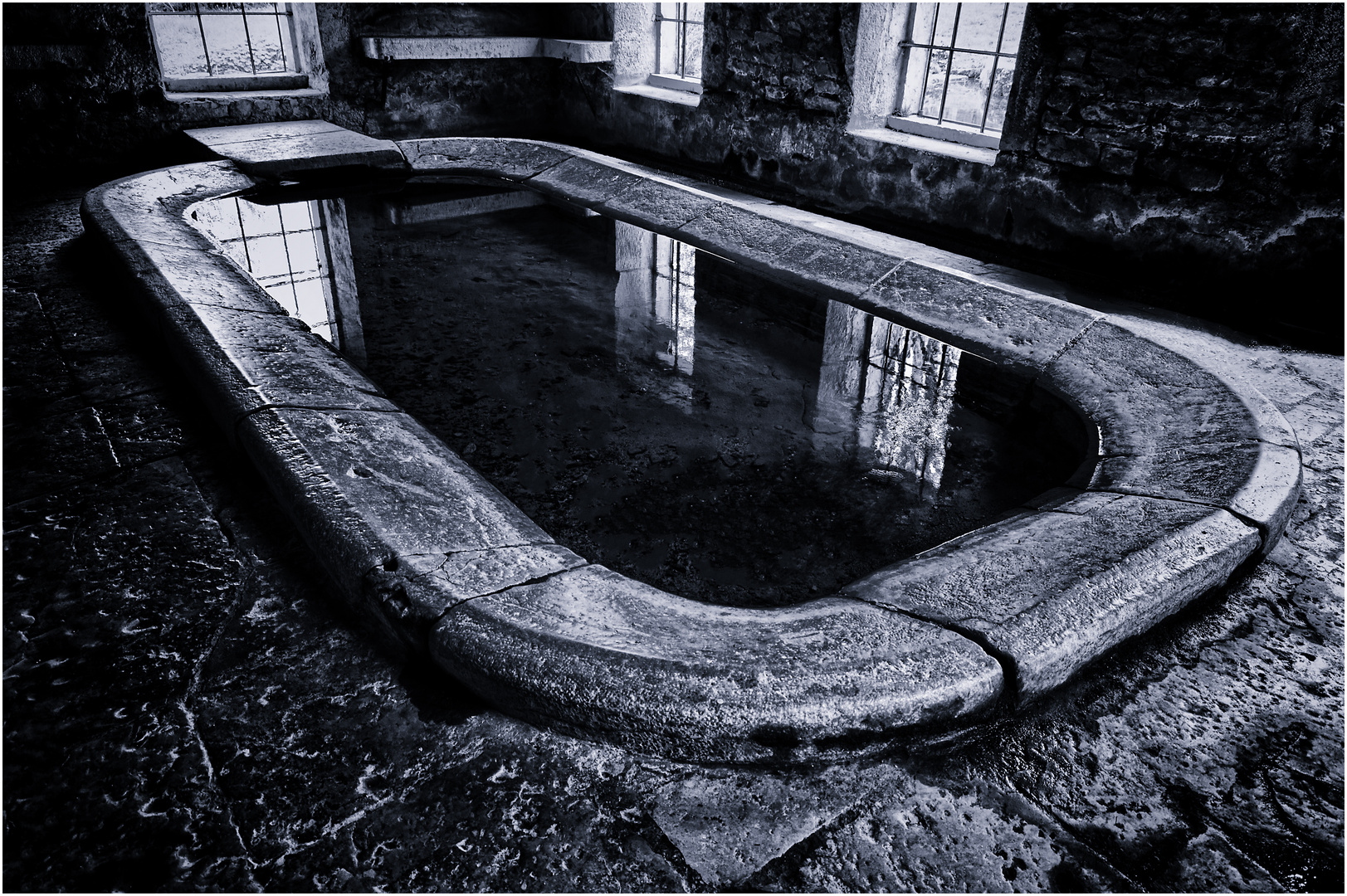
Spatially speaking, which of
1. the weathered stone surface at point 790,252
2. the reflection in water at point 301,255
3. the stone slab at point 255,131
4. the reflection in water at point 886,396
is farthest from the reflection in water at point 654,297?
the stone slab at point 255,131

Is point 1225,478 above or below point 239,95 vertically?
below

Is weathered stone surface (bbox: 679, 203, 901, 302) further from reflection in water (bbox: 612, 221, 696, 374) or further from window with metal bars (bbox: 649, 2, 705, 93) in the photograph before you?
window with metal bars (bbox: 649, 2, 705, 93)

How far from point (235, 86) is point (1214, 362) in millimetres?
6475

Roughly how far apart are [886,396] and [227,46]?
1257 centimetres

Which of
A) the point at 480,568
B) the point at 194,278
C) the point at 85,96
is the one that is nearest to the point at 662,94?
the point at 85,96

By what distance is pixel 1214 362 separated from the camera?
2.58 metres

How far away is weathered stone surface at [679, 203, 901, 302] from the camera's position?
343 cm

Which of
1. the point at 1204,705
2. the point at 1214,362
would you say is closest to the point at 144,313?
the point at 1204,705

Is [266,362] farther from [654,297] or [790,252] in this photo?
[790,252]

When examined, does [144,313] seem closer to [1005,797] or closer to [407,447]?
[407,447]

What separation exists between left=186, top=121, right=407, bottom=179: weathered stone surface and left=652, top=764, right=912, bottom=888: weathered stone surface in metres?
4.81

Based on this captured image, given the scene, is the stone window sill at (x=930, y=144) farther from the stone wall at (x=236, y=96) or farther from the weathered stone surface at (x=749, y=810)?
the weathered stone surface at (x=749, y=810)

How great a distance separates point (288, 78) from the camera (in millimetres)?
6023

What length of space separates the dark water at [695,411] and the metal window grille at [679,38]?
127 inches
